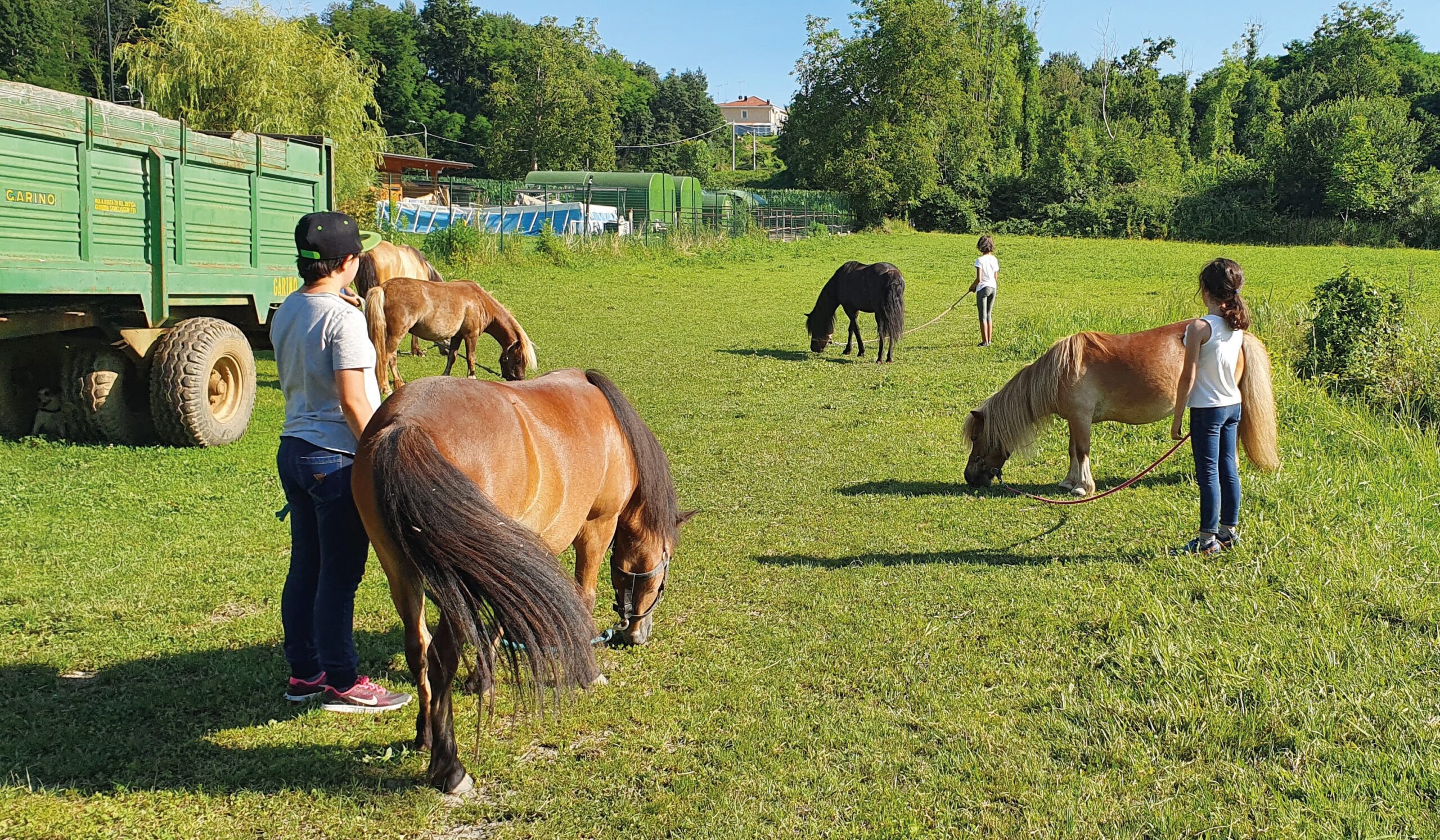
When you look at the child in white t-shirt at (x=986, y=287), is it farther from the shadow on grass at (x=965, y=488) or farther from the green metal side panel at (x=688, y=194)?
the green metal side panel at (x=688, y=194)

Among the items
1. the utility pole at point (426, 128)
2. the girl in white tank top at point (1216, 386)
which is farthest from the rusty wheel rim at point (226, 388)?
the utility pole at point (426, 128)

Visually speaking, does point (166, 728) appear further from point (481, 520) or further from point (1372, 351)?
point (1372, 351)

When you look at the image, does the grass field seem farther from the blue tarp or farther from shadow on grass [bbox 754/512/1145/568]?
the blue tarp

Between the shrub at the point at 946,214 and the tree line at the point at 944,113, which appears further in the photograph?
the shrub at the point at 946,214

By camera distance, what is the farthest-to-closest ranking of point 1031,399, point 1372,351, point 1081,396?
1. point 1372,351
2. point 1031,399
3. point 1081,396

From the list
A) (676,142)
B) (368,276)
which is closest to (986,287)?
(368,276)

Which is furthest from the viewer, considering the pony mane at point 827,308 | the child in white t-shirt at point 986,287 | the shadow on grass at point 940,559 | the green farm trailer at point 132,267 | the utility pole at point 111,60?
the utility pole at point 111,60

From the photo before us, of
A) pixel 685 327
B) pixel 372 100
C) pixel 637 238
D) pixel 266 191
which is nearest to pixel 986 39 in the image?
pixel 637 238

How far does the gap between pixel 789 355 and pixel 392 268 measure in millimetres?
5709

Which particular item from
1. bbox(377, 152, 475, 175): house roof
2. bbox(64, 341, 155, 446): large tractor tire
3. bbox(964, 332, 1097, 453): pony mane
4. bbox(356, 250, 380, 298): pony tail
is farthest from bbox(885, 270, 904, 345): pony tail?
bbox(377, 152, 475, 175): house roof

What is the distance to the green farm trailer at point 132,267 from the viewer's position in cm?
646

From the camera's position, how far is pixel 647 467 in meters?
4.00

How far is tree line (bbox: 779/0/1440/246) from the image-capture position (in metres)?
44.0

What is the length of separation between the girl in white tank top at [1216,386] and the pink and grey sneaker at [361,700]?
13.5 ft
